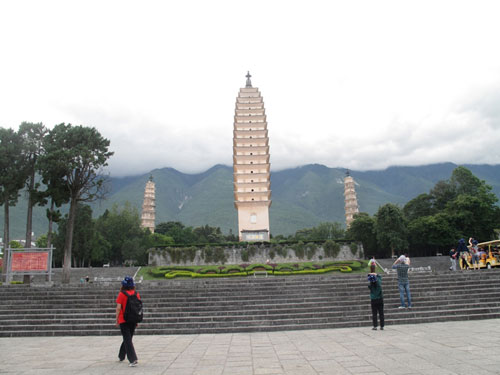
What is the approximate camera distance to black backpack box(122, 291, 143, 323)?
554 cm

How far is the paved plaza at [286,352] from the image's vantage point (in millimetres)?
4891

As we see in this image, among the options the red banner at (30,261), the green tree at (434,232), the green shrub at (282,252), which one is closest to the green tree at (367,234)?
the green tree at (434,232)

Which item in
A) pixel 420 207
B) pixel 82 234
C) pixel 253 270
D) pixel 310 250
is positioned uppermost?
pixel 420 207

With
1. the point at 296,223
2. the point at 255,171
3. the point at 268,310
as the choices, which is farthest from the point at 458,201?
the point at 296,223

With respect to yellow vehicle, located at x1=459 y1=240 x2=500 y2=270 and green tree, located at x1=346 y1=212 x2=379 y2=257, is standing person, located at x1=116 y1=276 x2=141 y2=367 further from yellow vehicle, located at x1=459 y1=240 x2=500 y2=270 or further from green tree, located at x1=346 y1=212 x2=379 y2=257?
green tree, located at x1=346 y1=212 x2=379 y2=257

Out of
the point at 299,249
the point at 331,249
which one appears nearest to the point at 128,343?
the point at 299,249

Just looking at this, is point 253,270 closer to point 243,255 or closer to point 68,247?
point 243,255

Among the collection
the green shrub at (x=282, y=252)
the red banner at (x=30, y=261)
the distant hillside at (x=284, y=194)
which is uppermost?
the distant hillside at (x=284, y=194)

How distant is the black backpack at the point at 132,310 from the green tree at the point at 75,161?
13964 mm

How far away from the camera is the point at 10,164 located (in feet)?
58.4

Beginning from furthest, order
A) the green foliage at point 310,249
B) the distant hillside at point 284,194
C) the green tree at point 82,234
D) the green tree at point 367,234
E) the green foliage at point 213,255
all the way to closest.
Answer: the distant hillside at point 284,194
the green tree at point 367,234
the green tree at point 82,234
the green foliage at point 310,249
the green foliage at point 213,255

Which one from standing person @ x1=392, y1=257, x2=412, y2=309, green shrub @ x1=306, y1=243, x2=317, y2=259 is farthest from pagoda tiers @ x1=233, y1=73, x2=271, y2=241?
standing person @ x1=392, y1=257, x2=412, y2=309

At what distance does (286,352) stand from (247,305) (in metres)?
4.30

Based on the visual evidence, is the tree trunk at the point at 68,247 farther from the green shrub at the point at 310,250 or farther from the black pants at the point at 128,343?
the green shrub at the point at 310,250
